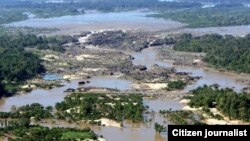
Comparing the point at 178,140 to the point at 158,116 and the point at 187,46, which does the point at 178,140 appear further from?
the point at 187,46

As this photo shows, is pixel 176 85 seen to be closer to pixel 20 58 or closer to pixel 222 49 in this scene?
pixel 222 49

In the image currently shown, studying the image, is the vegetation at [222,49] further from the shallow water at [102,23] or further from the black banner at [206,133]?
the black banner at [206,133]

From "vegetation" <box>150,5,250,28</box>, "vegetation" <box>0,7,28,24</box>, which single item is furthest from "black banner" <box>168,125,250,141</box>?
"vegetation" <box>0,7,28,24</box>

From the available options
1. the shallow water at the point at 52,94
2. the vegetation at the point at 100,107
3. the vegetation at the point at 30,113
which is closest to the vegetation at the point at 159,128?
the vegetation at the point at 100,107

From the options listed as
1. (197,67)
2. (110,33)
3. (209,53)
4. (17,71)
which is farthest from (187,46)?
(17,71)

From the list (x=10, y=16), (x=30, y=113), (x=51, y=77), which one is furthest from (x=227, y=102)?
(x=10, y=16)

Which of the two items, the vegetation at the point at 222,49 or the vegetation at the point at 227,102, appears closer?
the vegetation at the point at 227,102
